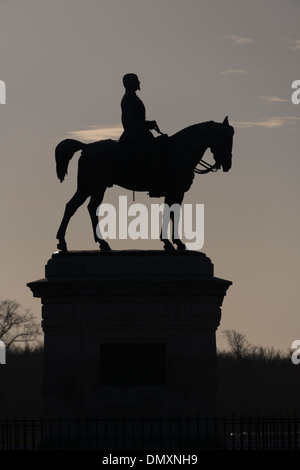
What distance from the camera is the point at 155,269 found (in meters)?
46.2

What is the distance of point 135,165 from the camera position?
4669 centimetres

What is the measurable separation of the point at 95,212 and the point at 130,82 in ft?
10.2

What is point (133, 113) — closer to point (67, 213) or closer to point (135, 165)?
point (135, 165)

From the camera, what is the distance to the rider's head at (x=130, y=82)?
4728 cm

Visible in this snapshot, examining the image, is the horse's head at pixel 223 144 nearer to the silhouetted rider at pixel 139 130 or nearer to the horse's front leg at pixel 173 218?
the horse's front leg at pixel 173 218

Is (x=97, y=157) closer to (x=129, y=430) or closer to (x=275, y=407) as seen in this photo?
(x=129, y=430)

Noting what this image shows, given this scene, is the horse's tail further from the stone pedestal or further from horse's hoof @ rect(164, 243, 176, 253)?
horse's hoof @ rect(164, 243, 176, 253)

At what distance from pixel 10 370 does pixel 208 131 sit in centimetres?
5644

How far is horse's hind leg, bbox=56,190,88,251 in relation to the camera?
155 feet
